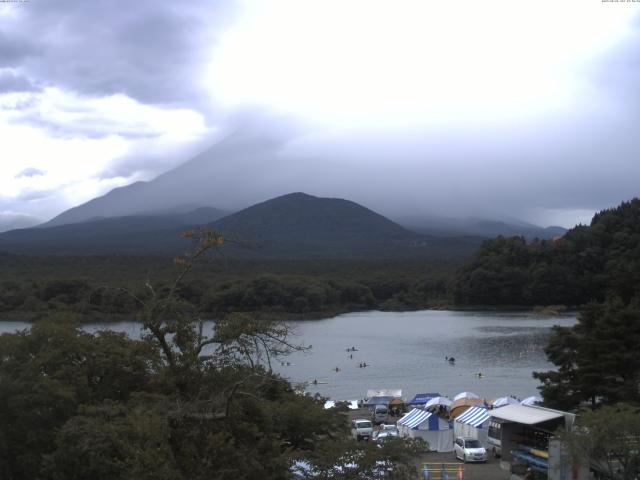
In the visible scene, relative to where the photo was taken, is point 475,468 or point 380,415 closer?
point 475,468

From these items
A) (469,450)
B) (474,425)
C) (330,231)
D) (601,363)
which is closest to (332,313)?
(474,425)

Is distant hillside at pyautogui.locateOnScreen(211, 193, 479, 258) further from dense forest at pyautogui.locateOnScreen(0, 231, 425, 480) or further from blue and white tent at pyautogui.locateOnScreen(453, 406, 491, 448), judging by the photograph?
dense forest at pyautogui.locateOnScreen(0, 231, 425, 480)

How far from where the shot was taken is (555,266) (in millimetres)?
61188

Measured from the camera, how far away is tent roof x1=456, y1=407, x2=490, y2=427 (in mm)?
16906

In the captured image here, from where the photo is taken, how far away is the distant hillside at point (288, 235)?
108 meters

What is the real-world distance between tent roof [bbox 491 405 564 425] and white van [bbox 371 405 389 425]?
6.95m

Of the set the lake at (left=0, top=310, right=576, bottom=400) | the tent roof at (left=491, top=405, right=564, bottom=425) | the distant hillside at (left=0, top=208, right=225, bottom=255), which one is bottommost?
the lake at (left=0, top=310, right=576, bottom=400)

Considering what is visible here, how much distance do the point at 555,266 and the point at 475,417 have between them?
4641 centimetres

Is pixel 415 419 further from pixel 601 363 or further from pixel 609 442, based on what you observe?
pixel 609 442

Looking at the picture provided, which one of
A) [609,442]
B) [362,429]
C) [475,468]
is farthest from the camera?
[362,429]

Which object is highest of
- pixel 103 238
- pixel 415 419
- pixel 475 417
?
pixel 103 238

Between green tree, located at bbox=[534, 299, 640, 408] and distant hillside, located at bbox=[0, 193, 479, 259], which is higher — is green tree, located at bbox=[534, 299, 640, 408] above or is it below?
below

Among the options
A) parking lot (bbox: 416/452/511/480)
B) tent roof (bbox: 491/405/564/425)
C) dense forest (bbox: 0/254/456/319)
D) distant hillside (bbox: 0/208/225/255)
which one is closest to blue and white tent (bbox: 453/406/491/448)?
parking lot (bbox: 416/452/511/480)

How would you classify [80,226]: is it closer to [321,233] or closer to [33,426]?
[321,233]
